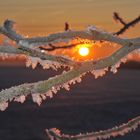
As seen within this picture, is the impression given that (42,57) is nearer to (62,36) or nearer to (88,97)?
(62,36)

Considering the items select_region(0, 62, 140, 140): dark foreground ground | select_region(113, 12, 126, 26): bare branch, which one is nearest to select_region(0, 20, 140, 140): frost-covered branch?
select_region(113, 12, 126, 26): bare branch

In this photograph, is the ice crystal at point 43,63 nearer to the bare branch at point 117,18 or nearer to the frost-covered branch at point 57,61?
the frost-covered branch at point 57,61

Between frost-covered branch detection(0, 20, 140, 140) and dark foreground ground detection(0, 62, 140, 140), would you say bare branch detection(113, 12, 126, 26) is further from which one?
dark foreground ground detection(0, 62, 140, 140)

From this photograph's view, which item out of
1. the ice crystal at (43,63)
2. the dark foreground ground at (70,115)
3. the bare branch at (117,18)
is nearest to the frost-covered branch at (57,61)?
the ice crystal at (43,63)

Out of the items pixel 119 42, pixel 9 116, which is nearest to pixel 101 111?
pixel 9 116

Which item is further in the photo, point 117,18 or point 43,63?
point 117,18

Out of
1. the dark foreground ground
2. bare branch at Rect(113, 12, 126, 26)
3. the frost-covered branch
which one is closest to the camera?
the frost-covered branch

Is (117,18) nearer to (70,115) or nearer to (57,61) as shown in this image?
(57,61)

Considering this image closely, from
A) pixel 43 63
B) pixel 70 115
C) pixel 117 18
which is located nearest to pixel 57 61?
pixel 43 63

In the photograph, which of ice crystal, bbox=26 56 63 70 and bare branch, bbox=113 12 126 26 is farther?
bare branch, bbox=113 12 126 26

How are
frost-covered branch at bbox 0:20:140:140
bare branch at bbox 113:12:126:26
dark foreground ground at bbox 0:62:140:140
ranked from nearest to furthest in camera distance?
frost-covered branch at bbox 0:20:140:140
bare branch at bbox 113:12:126:26
dark foreground ground at bbox 0:62:140:140

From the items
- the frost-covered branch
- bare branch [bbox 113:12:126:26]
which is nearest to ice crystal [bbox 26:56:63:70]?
the frost-covered branch

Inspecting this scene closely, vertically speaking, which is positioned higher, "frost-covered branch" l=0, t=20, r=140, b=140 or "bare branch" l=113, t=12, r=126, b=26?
"bare branch" l=113, t=12, r=126, b=26
